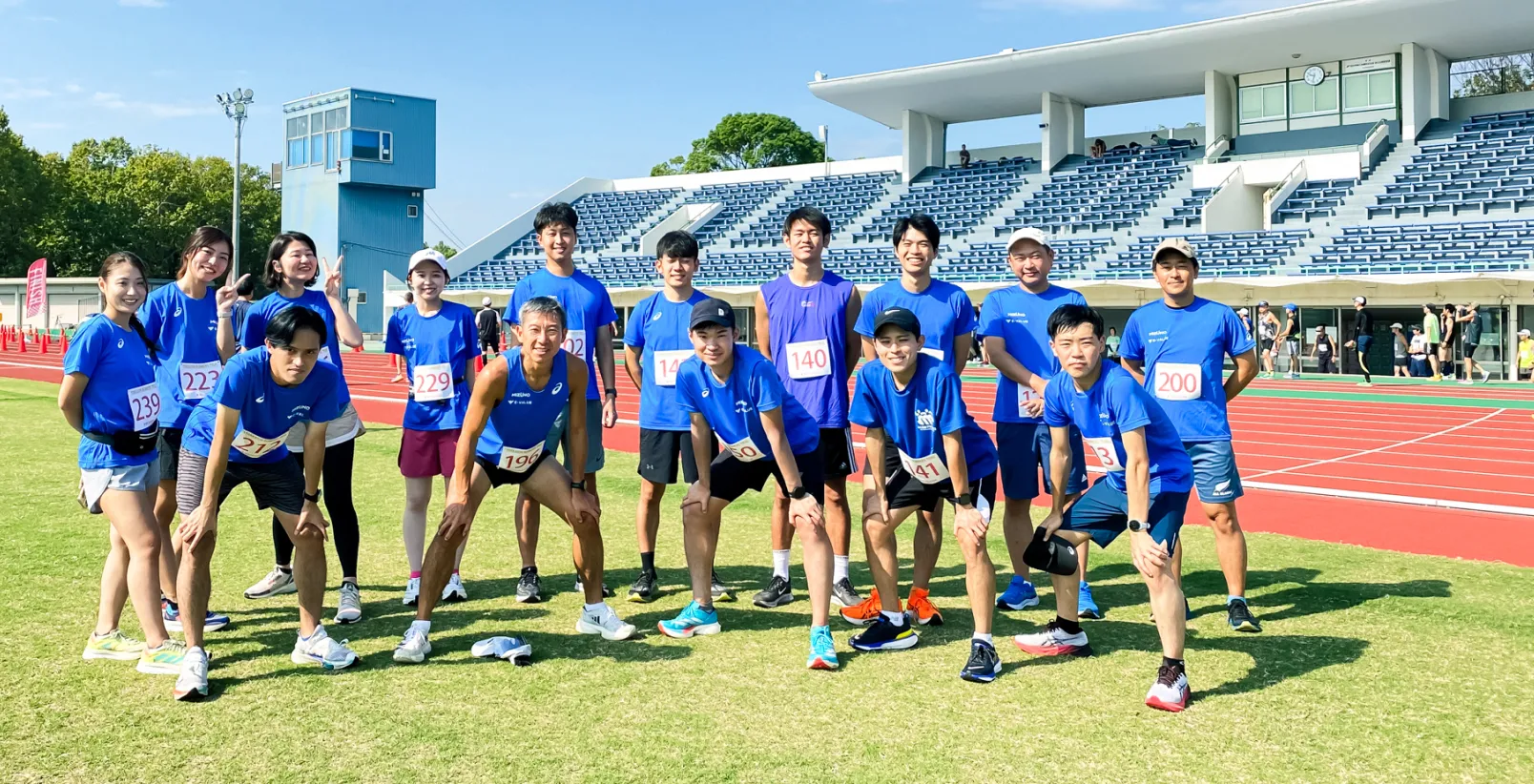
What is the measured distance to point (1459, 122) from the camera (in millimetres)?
31984

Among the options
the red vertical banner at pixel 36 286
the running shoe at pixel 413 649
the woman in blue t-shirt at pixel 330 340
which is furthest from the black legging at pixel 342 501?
the red vertical banner at pixel 36 286

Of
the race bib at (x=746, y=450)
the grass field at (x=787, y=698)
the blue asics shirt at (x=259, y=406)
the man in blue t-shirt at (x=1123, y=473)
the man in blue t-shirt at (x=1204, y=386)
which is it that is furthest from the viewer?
the man in blue t-shirt at (x=1204, y=386)

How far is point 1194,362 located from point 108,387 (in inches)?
197

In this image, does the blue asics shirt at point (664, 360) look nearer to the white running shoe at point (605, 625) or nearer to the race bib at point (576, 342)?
the race bib at point (576, 342)

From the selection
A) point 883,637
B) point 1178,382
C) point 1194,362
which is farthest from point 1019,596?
point 1194,362

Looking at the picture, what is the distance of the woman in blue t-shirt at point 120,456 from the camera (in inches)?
189

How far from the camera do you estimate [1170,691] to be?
4.34m

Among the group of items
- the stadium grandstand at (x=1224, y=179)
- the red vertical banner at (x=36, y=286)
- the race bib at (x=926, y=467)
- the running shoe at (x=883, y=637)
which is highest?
the stadium grandstand at (x=1224, y=179)

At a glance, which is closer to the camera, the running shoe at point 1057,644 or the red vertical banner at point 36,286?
the running shoe at point 1057,644

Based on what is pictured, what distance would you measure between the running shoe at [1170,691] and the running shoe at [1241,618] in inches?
49.7

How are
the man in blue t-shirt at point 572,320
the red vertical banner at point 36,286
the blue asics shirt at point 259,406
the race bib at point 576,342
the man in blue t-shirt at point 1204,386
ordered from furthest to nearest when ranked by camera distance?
1. the red vertical banner at point 36,286
2. the race bib at point 576,342
3. the man in blue t-shirt at point 572,320
4. the man in blue t-shirt at point 1204,386
5. the blue asics shirt at point 259,406

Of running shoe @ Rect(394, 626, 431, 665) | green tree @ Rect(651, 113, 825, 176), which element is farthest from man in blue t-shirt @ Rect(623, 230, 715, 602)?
green tree @ Rect(651, 113, 825, 176)

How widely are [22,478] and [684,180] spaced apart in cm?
3911

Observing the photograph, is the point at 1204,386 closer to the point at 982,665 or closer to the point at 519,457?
the point at 982,665
